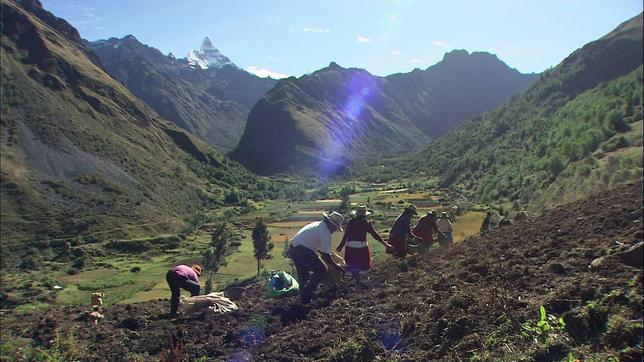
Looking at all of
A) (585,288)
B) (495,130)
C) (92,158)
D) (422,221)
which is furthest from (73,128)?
(585,288)

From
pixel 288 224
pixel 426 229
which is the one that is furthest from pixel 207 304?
pixel 288 224

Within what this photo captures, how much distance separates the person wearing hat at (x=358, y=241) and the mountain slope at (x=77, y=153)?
77.1m

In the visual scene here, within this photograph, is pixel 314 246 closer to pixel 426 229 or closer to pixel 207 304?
pixel 207 304

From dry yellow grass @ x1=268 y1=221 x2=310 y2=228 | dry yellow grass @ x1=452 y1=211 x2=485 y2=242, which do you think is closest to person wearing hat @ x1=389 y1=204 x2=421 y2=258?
dry yellow grass @ x1=452 y1=211 x2=485 y2=242

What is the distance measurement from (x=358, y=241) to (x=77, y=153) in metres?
98.7

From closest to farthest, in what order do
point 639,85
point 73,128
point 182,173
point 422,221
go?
point 422,221 < point 639,85 < point 73,128 < point 182,173

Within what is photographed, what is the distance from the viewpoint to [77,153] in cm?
9638

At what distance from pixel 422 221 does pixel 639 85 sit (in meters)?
16.0

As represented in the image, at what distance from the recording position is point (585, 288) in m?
6.27

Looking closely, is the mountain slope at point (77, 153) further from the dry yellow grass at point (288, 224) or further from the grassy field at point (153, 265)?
the dry yellow grass at point (288, 224)

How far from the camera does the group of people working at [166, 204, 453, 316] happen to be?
1030 cm

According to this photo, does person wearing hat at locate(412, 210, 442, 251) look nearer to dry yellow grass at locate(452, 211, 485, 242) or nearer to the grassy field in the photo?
dry yellow grass at locate(452, 211, 485, 242)

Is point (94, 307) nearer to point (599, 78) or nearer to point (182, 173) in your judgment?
point (599, 78)

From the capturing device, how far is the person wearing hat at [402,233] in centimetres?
1305
